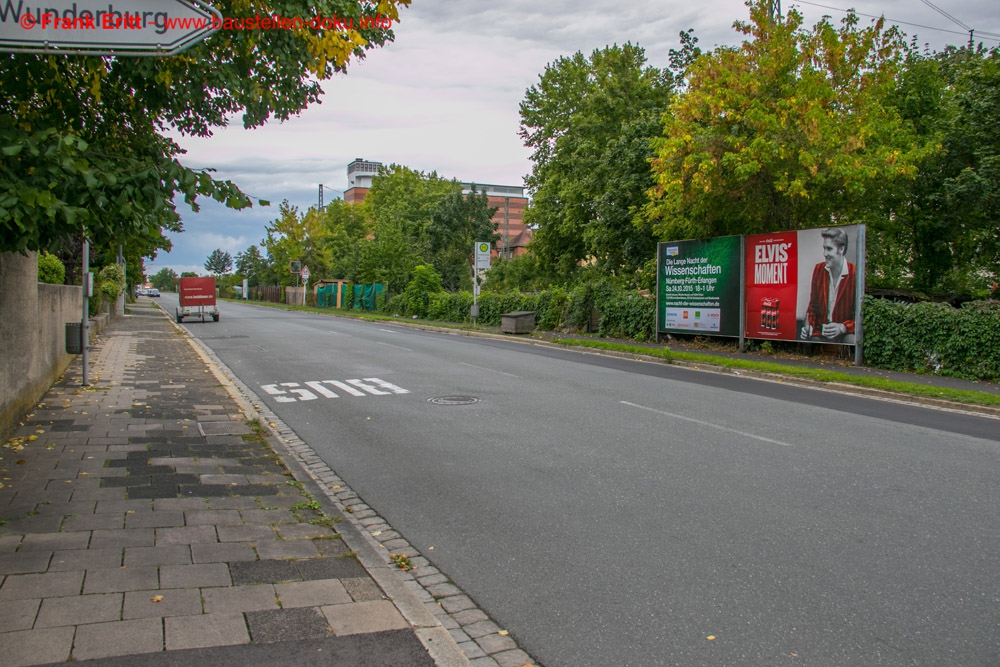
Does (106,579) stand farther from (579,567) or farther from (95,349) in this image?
(95,349)

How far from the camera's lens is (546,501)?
5.76 meters

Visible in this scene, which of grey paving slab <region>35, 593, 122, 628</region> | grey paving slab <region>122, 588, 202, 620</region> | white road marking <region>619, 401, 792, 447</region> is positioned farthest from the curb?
white road marking <region>619, 401, 792, 447</region>

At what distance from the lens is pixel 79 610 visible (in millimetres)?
3561

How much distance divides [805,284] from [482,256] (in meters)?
16.2

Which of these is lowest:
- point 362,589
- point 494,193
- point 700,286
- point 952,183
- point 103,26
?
point 362,589

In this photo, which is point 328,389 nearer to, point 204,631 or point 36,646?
point 204,631

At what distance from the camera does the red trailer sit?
35.4 meters

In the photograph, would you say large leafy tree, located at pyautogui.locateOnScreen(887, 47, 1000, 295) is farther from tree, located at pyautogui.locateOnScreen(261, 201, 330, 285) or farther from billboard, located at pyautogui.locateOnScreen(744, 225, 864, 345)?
tree, located at pyautogui.locateOnScreen(261, 201, 330, 285)

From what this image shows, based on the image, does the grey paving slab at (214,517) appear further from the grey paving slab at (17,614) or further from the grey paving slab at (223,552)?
the grey paving slab at (17,614)

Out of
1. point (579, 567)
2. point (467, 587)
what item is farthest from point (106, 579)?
point (579, 567)

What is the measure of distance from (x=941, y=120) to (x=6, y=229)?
74.4 ft

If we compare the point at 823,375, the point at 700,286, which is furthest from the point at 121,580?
the point at 700,286

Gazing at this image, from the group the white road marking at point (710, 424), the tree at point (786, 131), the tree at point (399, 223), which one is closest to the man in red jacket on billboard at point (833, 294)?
the tree at point (786, 131)

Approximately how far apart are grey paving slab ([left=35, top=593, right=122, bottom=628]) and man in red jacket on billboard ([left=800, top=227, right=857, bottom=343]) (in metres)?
15.6
